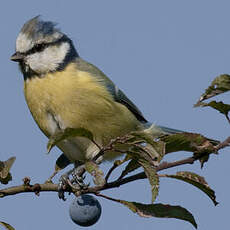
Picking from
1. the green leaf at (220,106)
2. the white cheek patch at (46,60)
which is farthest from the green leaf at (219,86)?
the white cheek patch at (46,60)

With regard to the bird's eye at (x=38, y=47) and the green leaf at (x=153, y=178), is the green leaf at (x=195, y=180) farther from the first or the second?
the bird's eye at (x=38, y=47)

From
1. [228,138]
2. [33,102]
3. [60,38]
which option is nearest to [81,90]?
[33,102]

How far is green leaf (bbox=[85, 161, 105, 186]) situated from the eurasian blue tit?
1.35m

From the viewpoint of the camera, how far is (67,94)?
10.7 feet

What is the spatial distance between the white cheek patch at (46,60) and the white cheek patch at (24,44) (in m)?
0.07

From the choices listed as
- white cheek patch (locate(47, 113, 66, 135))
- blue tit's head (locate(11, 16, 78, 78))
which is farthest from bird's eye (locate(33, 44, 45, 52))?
white cheek patch (locate(47, 113, 66, 135))

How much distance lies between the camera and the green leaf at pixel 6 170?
219 cm

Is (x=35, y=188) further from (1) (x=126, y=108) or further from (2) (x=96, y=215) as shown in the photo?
(1) (x=126, y=108)

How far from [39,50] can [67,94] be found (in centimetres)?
52

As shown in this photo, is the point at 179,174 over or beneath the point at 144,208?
over

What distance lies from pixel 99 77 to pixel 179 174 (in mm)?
1846

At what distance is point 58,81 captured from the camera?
11.1 ft

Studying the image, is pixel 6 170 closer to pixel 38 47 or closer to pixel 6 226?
pixel 6 226

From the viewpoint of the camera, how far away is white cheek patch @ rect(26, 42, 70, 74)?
11.3ft
